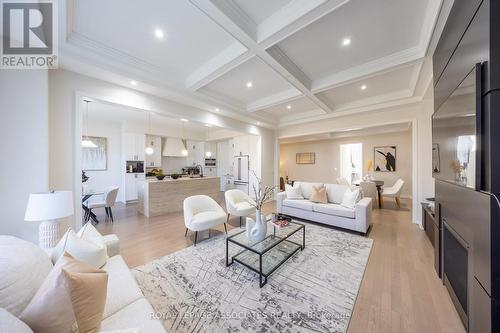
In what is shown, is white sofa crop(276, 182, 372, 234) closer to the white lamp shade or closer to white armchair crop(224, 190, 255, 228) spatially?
white armchair crop(224, 190, 255, 228)

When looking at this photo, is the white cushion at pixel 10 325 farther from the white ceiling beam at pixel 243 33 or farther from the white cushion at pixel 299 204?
the white cushion at pixel 299 204

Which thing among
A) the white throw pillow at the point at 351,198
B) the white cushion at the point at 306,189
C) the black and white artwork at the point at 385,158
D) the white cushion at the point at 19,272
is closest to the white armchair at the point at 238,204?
the white cushion at the point at 306,189

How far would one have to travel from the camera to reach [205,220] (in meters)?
2.89

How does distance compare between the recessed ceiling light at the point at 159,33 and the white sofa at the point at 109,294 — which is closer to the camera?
the white sofa at the point at 109,294

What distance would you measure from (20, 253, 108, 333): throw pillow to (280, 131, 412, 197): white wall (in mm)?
8447

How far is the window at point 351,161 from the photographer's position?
7.70 metres

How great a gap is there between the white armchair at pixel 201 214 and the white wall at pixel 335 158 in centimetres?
673

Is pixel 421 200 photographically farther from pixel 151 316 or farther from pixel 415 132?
pixel 151 316

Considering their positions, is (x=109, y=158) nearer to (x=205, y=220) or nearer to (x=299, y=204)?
(x=205, y=220)

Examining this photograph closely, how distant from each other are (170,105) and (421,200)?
18.9 feet

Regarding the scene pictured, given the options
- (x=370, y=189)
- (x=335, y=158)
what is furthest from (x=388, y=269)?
(x=335, y=158)

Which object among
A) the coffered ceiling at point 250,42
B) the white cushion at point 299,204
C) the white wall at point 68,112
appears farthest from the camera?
the white cushion at point 299,204

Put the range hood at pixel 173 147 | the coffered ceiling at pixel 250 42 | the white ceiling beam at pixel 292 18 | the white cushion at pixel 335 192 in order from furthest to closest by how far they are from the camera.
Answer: the range hood at pixel 173 147 < the white cushion at pixel 335 192 < the coffered ceiling at pixel 250 42 < the white ceiling beam at pixel 292 18

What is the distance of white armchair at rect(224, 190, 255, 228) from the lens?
3.63m
